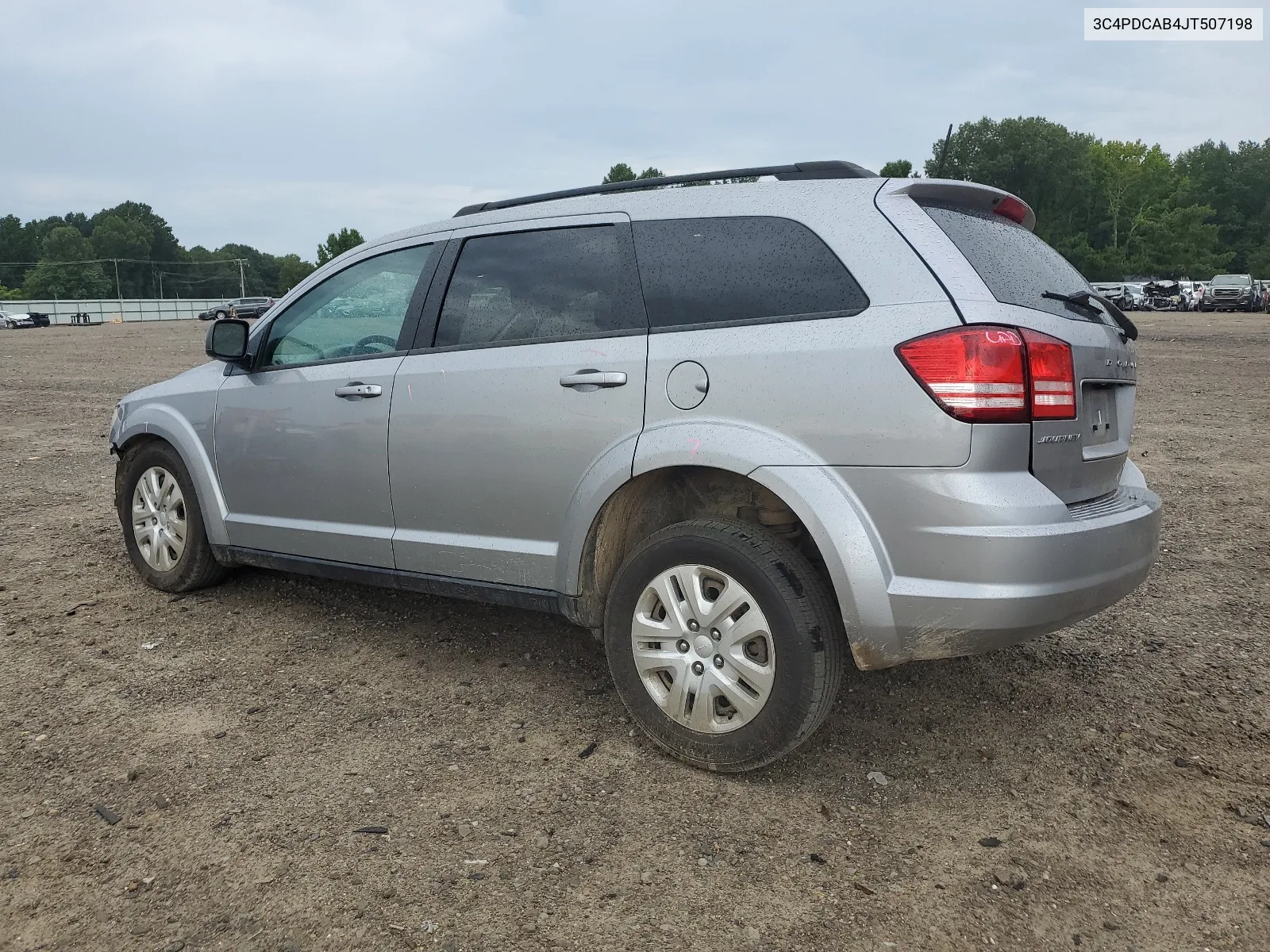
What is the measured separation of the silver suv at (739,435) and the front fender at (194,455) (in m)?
0.62

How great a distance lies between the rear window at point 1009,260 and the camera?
311 centimetres

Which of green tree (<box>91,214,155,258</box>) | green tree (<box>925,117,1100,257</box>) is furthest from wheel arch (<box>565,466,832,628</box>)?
green tree (<box>91,214,155,258</box>)

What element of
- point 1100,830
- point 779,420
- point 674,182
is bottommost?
point 1100,830

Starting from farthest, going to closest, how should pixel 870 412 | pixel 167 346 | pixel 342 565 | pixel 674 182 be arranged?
pixel 167 346, pixel 342 565, pixel 674 182, pixel 870 412

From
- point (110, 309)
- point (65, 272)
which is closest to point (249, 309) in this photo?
point (110, 309)

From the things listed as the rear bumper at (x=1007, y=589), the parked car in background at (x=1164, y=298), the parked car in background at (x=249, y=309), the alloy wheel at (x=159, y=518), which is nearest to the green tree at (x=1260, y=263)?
the parked car in background at (x=1164, y=298)

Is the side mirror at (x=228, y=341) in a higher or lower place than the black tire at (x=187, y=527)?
higher

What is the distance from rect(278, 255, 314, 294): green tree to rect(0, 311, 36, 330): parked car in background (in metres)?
79.1

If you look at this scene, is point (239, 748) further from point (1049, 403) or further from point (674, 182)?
point (1049, 403)

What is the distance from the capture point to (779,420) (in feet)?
10.1

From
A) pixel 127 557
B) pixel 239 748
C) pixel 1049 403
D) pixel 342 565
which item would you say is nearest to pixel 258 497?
pixel 342 565

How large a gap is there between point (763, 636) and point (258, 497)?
2564mm

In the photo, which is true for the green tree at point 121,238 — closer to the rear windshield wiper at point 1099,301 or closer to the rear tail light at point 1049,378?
the rear windshield wiper at point 1099,301

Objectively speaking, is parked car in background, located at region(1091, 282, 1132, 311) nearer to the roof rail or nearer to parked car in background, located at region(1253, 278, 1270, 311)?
parked car in background, located at region(1253, 278, 1270, 311)
